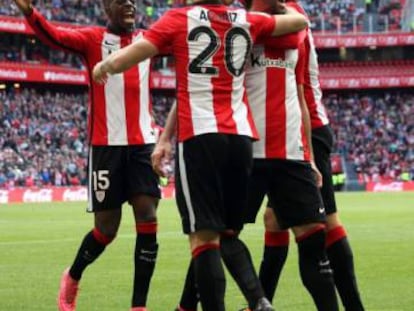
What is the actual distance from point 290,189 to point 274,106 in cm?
54

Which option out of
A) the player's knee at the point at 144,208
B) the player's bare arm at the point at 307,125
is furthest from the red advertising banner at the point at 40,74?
the player's bare arm at the point at 307,125

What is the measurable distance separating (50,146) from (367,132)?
18527 mm

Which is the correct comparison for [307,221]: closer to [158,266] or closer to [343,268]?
[343,268]

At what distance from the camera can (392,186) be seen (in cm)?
4916

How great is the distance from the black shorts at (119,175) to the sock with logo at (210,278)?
7.18ft

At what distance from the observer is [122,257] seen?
13.8m

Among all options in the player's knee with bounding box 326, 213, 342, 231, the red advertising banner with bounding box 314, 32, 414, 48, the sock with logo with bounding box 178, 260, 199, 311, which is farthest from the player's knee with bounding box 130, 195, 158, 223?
the red advertising banner with bounding box 314, 32, 414, 48

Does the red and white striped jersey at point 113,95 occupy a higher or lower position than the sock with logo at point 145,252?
higher

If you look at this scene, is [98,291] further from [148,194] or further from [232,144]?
[232,144]

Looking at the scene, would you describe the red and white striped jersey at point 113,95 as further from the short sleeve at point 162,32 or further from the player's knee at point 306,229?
the short sleeve at point 162,32

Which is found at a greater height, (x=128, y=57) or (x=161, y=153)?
(x=128, y=57)

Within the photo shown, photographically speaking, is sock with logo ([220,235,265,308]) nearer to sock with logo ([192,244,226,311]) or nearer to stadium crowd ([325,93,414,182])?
sock with logo ([192,244,226,311])

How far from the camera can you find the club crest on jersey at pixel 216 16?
6.16 metres

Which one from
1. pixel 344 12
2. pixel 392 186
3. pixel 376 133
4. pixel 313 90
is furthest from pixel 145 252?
pixel 344 12
